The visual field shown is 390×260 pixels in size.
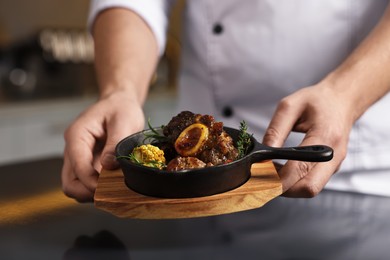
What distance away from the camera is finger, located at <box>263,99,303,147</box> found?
0.72m

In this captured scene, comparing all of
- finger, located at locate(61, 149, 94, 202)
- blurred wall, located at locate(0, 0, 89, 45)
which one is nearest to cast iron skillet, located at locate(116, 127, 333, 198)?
finger, located at locate(61, 149, 94, 202)

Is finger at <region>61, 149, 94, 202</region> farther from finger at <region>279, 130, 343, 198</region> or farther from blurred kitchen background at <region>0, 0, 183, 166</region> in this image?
blurred kitchen background at <region>0, 0, 183, 166</region>

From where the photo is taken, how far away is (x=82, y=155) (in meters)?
0.76

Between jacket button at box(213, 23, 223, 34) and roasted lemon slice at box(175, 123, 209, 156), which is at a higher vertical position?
jacket button at box(213, 23, 223, 34)

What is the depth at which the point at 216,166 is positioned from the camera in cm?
59

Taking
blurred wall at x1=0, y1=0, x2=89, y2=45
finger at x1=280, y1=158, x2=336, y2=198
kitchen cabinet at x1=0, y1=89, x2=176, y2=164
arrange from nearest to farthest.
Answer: finger at x1=280, y1=158, x2=336, y2=198, kitchen cabinet at x1=0, y1=89, x2=176, y2=164, blurred wall at x1=0, y1=0, x2=89, y2=45

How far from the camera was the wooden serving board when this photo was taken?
1.93 feet

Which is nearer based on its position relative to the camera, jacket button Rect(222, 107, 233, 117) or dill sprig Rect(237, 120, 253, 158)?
dill sprig Rect(237, 120, 253, 158)

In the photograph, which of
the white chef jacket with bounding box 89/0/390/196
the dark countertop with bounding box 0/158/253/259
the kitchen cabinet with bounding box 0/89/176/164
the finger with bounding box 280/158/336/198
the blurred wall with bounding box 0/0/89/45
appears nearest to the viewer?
the dark countertop with bounding box 0/158/253/259

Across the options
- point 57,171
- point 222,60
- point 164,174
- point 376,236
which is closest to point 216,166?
point 164,174

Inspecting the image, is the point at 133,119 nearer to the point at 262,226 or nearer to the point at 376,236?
the point at 262,226

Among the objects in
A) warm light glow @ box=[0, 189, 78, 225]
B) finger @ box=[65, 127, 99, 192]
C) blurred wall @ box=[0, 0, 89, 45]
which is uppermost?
finger @ box=[65, 127, 99, 192]

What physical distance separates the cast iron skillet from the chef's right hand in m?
0.08

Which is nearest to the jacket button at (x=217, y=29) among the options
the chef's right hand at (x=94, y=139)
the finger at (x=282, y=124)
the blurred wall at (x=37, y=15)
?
the chef's right hand at (x=94, y=139)
